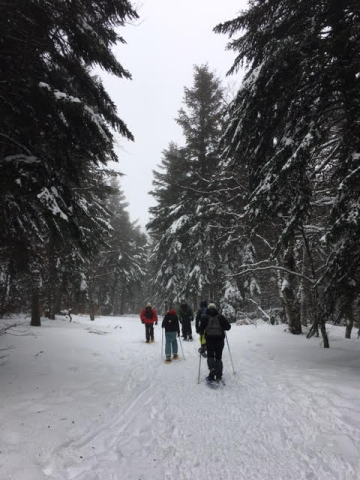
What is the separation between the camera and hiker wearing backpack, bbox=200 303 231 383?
19.2ft

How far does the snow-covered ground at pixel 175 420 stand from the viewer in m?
2.87

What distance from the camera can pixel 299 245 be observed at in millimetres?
11281

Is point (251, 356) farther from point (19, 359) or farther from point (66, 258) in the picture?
point (66, 258)

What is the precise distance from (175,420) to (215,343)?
7.46 feet

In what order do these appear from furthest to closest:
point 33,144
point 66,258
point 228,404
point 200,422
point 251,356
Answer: point 66,258, point 251,356, point 33,144, point 228,404, point 200,422

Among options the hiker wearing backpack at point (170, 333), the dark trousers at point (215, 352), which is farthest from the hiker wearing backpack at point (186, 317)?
the dark trousers at point (215, 352)

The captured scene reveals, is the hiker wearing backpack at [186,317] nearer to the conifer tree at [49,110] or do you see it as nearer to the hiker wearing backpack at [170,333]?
the hiker wearing backpack at [170,333]

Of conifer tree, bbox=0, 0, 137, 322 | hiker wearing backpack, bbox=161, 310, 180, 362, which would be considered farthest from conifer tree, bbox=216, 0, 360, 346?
hiker wearing backpack, bbox=161, 310, 180, 362

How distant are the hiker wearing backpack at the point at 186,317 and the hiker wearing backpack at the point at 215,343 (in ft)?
17.0

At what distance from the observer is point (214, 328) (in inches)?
243

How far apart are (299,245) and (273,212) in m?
6.01

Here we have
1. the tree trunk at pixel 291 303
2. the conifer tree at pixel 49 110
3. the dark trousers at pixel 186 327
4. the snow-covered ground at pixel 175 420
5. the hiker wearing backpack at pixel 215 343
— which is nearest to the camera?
the snow-covered ground at pixel 175 420

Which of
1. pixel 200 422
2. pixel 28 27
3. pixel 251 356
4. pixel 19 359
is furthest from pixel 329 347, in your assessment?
pixel 28 27

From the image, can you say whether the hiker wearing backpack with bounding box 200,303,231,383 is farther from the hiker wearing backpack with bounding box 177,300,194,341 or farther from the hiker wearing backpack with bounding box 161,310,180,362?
the hiker wearing backpack with bounding box 177,300,194,341
